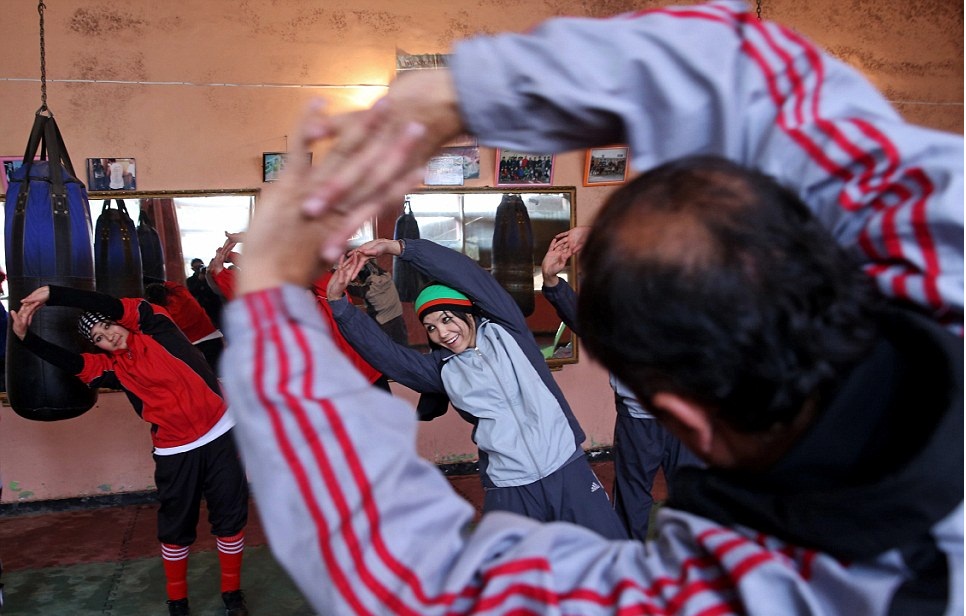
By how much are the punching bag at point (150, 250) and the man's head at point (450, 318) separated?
2703mm

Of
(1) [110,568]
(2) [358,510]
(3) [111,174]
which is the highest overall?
(3) [111,174]

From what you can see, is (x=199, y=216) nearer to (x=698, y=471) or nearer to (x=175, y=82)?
(x=175, y=82)

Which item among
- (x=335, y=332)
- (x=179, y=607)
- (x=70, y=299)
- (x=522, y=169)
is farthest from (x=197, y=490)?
(x=522, y=169)

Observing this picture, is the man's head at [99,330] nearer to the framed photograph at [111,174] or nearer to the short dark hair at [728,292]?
the framed photograph at [111,174]

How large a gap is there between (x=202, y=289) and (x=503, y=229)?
7.00 ft

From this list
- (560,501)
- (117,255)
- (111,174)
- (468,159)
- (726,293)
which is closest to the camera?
(726,293)

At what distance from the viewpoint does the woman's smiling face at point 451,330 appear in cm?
318

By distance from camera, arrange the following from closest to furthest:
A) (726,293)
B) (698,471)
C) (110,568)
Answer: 1. (726,293)
2. (698,471)
3. (110,568)

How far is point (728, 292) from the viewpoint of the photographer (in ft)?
1.86

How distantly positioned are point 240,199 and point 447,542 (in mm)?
4922

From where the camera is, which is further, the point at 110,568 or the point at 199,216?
the point at 199,216

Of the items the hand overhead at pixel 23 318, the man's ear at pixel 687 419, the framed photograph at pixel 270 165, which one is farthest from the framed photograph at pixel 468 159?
the man's ear at pixel 687 419

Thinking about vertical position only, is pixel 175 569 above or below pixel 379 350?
below

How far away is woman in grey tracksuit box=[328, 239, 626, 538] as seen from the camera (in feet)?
9.50
